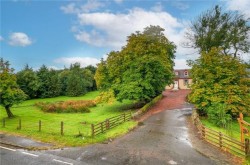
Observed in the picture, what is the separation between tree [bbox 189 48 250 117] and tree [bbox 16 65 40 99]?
44.5 m

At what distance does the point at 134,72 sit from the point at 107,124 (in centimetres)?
1394

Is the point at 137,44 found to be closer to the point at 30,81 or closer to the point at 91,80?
the point at 30,81

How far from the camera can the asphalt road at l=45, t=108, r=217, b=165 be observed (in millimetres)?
15359

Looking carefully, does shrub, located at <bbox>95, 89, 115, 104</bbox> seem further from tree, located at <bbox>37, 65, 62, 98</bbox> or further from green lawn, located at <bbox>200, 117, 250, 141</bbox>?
tree, located at <bbox>37, 65, 62, 98</bbox>

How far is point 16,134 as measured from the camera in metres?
22.2

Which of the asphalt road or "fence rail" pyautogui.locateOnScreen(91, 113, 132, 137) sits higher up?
"fence rail" pyautogui.locateOnScreen(91, 113, 132, 137)

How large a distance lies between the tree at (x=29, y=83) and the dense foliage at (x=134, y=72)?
30.9 metres

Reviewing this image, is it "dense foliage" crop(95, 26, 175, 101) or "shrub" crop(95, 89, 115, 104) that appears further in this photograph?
"shrub" crop(95, 89, 115, 104)

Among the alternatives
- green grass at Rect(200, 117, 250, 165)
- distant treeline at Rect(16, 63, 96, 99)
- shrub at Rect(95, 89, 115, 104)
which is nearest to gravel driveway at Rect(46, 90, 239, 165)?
green grass at Rect(200, 117, 250, 165)

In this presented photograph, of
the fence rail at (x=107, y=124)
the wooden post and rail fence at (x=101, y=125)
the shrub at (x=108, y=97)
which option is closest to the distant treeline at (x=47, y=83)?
the shrub at (x=108, y=97)

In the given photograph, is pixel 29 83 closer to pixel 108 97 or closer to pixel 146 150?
pixel 108 97

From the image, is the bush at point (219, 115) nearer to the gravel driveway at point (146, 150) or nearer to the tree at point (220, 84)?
the tree at point (220, 84)

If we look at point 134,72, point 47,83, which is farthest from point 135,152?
point 47,83

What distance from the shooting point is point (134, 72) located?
35.7 metres
